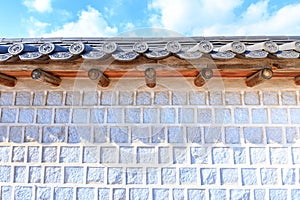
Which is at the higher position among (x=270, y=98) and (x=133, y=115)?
(x=270, y=98)

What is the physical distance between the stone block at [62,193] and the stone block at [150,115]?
1.36m

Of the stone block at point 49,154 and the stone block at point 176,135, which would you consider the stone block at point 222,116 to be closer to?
the stone block at point 176,135

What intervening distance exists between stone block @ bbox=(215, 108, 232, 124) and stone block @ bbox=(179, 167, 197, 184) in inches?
29.1

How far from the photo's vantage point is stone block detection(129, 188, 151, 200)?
136 inches

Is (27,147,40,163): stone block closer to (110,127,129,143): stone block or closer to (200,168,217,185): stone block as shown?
(110,127,129,143): stone block

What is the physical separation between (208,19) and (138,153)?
5014mm

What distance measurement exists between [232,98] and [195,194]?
54.4 inches

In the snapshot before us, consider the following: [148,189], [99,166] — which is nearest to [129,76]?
[99,166]

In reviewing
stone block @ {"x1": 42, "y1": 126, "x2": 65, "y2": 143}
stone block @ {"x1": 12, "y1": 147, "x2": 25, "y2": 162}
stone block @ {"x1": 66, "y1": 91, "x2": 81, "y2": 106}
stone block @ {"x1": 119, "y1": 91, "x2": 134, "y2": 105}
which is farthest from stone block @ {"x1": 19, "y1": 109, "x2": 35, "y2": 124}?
stone block @ {"x1": 119, "y1": 91, "x2": 134, "y2": 105}

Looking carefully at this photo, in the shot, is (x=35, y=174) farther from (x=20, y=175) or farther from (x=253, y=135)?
(x=253, y=135)

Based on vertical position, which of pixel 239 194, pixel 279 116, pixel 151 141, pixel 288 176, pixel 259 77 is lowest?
pixel 239 194

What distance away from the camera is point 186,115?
11.9 ft

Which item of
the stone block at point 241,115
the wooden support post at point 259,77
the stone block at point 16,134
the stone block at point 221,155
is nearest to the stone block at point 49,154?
the stone block at point 16,134

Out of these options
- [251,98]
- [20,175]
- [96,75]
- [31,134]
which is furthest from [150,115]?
[20,175]
